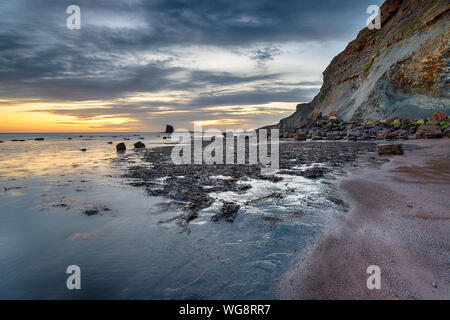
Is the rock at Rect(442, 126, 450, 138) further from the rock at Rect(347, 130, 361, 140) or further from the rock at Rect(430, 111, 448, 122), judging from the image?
the rock at Rect(347, 130, 361, 140)

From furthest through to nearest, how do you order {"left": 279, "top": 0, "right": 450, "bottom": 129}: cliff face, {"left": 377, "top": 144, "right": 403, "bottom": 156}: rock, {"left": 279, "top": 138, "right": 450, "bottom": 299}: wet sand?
{"left": 279, "top": 0, "right": 450, "bottom": 129}: cliff face < {"left": 377, "top": 144, "right": 403, "bottom": 156}: rock < {"left": 279, "top": 138, "right": 450, "bottom": 299}: wet sand

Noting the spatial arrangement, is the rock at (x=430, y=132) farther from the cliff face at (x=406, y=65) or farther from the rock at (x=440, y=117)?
the cliff face at (x=406, y=65)

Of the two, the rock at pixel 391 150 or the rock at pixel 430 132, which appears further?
the rock at pixel 430 132

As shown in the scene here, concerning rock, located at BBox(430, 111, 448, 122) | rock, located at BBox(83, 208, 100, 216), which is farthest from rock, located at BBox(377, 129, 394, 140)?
rock, located at BBox(83, 208, 100, 216)

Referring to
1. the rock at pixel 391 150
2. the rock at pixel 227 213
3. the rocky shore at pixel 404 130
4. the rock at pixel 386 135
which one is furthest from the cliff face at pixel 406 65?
the rock at pixel 227 213

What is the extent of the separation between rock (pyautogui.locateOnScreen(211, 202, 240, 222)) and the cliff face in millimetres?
28121

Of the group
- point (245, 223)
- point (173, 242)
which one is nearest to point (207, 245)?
point (173, 242)

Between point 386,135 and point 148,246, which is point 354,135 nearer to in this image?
point 386,135

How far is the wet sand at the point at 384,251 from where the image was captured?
259 cm

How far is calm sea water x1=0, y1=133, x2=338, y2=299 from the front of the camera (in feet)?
9.41

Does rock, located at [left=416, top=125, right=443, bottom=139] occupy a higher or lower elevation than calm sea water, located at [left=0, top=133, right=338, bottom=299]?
higher

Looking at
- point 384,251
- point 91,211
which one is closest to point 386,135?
point 384,251

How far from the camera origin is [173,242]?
3.96m

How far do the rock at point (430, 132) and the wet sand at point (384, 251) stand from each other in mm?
15493
